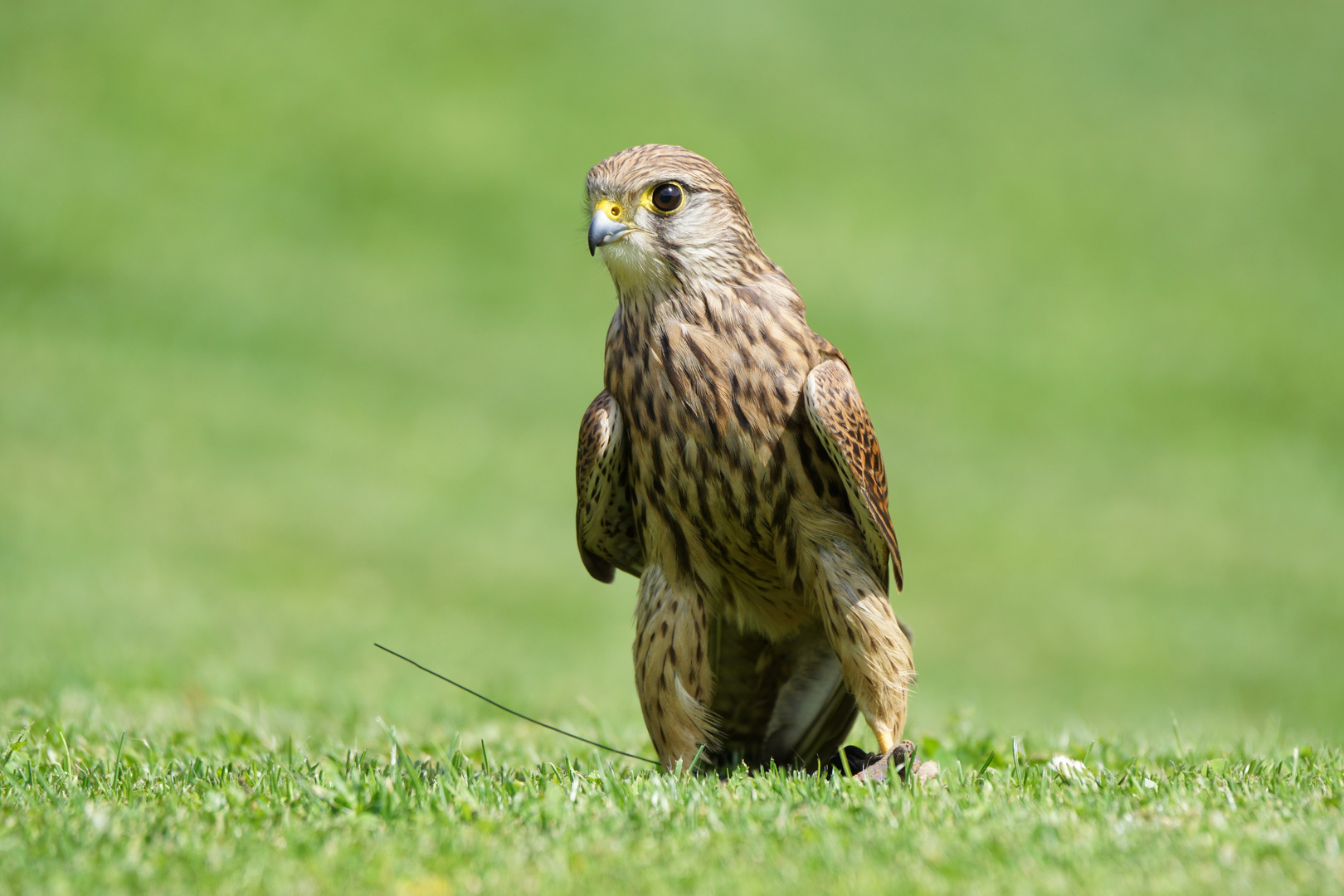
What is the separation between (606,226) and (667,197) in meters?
0.24

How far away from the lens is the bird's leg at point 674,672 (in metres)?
4.11

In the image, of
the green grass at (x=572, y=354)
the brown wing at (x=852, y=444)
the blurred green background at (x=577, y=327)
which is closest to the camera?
the brown wing at (x=852, y=444)

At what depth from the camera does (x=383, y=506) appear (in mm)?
12406

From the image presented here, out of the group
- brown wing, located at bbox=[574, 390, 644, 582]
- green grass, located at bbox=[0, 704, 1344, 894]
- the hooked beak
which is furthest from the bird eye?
green grass, located at bbox=[0, 704, 1344, 894]

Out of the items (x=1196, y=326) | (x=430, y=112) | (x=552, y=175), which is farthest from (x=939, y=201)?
(x=430, y=112)

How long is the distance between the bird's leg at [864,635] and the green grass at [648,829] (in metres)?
0.28

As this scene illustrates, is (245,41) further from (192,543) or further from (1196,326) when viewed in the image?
(1196,326)

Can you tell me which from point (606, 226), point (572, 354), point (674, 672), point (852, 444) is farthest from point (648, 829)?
point (572, 354)

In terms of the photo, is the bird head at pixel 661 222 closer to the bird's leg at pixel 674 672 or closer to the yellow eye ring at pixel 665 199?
the yellow eye ring at pixel 665 199

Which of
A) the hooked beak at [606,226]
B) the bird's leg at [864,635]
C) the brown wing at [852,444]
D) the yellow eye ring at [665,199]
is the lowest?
the bird's leg at [864,635]

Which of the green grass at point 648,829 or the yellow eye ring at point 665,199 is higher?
the yellow eye ring at point 665,199

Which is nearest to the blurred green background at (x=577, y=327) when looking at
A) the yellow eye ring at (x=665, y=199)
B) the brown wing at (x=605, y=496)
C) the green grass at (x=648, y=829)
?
the brown wing at (x=605, y=496)

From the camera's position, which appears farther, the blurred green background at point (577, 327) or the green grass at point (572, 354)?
the blurred green background at point (577, 327)

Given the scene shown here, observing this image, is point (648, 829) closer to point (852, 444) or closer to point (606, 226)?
point (852, 444)
